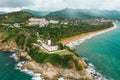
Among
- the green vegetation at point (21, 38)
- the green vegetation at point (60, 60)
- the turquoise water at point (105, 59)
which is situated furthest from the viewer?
the green vegetation at point (21, 38)

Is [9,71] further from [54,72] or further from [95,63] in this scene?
[95,63]

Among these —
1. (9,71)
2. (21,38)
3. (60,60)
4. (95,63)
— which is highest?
(21,38)

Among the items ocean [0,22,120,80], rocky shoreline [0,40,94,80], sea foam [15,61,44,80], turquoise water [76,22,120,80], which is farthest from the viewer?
turquoise water [76,22,120,80]

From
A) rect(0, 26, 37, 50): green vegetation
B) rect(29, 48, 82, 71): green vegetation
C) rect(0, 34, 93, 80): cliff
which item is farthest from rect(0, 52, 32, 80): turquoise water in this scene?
rect(0, 26, 37, 50): green vegetation

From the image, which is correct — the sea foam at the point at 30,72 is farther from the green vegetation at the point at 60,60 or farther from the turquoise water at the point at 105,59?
the turquoise water at the point at 105,59

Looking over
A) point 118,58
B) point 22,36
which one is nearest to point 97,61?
point 118,58

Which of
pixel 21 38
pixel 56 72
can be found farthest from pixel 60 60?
pixel 21 38

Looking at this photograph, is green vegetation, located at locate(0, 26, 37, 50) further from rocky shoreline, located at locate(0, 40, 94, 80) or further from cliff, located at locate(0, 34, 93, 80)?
cliff, located at locate(0, 34, 93, 80)

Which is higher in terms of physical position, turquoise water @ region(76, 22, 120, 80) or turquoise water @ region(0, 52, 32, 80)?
turquoise water @ region(0, 52, 32, 80)

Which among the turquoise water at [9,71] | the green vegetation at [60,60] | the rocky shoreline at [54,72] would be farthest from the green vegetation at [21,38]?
the rocky shoreline at [54,72]
